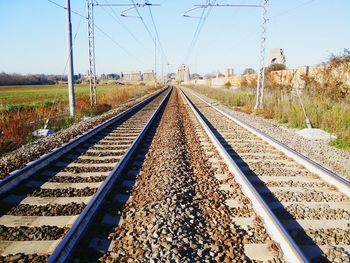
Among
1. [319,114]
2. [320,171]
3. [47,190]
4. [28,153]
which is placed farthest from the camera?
[319,114]

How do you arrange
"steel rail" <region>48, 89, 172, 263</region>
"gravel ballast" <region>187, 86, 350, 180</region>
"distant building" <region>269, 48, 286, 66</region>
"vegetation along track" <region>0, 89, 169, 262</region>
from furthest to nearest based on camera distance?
"distant building" <region>269, 48, 286, 66</region> < "gravel ballast" <region>187, 86, 350, 180</region> < "vegetation along track" <region>0, 89, 169, 262</region> < "steel rail" <region>48, 89, 172, 263</region>

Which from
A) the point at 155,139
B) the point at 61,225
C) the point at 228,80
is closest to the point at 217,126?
the point at 155,139

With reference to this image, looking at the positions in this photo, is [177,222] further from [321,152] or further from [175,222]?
[321,152]

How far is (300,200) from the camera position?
4500 mm

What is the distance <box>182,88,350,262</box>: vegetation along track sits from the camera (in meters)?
3.25

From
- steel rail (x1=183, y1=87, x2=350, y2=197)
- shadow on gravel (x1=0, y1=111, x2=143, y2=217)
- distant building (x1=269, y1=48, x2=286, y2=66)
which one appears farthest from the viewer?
distant building (x1=269, y1=48, x2=286, y2=66)

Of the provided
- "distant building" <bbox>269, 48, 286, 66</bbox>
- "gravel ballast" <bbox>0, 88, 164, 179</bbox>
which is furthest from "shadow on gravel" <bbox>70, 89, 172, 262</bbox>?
"distant building" <bbox>269, 48, 286, 66</bbox>

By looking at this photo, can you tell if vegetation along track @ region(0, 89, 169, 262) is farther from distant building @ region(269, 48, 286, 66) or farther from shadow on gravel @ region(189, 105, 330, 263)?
distant building @ region(269, 48, 286, 66)

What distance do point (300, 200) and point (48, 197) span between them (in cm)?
398

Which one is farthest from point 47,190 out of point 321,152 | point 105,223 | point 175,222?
point 321,152

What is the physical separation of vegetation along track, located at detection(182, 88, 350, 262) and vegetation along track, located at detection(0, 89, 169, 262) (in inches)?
97.6

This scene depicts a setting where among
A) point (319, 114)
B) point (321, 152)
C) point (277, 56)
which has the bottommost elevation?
point (321, 152)

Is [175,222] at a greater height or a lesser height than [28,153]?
lesser

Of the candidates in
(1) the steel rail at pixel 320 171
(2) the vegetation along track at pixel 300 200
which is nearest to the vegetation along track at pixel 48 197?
(2) the vegetation along track at pixel 300 200
